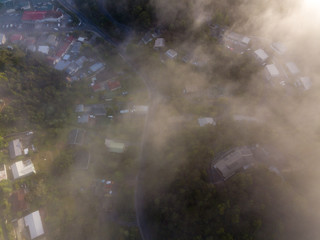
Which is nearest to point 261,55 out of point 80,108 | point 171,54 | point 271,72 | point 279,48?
point 271,72

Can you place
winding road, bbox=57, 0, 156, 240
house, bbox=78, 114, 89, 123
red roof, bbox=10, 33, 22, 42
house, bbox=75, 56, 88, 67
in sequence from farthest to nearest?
red roof, bbox=10, 33, 22, 42 → house, bbox=75, 56, 88, 67 → house, bbox=78, 114, 89, 123 → winding road, bbox=57, 0, 156, 240

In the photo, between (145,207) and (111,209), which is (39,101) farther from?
(145,207)

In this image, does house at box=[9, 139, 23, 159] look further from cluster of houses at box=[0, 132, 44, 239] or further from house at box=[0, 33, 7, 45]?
house at box=[0, 33, 7, 45]

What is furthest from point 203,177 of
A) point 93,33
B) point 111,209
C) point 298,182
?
point 93,33

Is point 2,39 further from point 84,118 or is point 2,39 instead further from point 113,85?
point 84,118

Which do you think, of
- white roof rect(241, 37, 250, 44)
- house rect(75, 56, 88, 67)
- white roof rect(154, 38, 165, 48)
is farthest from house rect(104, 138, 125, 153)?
white roof rect(241, 37, 250, 44)
